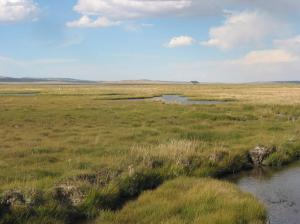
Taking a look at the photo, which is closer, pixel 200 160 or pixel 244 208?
pixel 244 208

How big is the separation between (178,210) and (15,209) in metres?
4.62

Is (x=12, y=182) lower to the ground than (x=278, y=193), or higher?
higher

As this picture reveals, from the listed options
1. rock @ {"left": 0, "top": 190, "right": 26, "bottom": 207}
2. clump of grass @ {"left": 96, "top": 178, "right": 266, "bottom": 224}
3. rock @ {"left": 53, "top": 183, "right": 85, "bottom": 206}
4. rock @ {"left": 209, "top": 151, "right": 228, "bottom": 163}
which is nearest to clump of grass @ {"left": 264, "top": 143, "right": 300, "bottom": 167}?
rock @ {"left": 209, "top": 151, "right": 228, "bottom": 163}

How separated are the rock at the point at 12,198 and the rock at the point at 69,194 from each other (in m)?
0.99

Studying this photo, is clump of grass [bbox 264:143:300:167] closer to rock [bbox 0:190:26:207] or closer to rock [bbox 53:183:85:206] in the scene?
rock [bbox 53:183:85:206]

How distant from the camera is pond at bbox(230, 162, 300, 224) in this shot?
12.6 meters

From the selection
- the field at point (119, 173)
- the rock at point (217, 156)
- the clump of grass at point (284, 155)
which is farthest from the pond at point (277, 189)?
the rock at point (217, 156)

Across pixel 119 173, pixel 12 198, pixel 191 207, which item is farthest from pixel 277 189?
pixel 12 198

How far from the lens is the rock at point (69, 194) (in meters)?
11.7

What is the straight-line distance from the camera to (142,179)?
1447 cm

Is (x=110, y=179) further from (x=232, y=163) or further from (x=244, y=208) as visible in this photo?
(x=232, y=163)

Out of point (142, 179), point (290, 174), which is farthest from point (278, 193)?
point (142, 179)

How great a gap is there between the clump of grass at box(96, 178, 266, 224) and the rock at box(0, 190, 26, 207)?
221 cm

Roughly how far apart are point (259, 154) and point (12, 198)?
1380 centimetres
